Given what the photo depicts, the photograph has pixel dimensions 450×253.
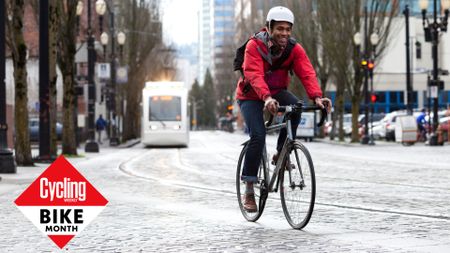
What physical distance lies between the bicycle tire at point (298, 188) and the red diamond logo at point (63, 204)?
6.09 feet

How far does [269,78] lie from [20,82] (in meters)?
13.4

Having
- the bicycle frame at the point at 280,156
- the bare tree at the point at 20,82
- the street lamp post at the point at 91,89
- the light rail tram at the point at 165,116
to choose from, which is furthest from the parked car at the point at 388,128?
the bicycle frame at the point at 280,156

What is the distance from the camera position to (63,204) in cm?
602

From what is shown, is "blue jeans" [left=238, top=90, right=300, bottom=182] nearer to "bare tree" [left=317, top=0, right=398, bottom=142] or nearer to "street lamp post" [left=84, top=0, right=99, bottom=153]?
"street lamp post" [left=84, top=0, right=99, bottom=153]

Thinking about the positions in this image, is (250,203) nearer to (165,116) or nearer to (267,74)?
(267,74)

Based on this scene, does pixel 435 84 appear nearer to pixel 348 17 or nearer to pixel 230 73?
pixel 348 17

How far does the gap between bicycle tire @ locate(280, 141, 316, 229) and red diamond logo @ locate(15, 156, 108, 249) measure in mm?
1856

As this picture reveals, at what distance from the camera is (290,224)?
7652mm

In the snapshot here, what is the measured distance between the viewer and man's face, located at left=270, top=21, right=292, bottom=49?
7.54m

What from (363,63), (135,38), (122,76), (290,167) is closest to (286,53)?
(290,167)

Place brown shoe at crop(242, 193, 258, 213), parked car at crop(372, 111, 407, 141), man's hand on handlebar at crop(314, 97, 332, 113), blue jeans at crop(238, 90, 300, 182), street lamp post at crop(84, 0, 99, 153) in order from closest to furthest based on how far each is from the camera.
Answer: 1. man's hand on handlebar at crop(314, 97, 332, 113)
2. blue jeans at crop(238, 90, 300, 182)
3. brown shoe at crop(242, 193, 258, 213)
4. street lamp post at crop(84, 0, 99, 153)
5. parked car at crop(372, 111, 407, 141)

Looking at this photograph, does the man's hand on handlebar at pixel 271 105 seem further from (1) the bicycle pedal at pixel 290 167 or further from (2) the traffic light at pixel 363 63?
(2) the traffic light at pixel 363 63

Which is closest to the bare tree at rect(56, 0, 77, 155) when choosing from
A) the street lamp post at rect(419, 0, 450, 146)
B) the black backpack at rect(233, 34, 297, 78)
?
the street lamp post at rect(419, 0, 450, 146)

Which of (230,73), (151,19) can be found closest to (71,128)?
(151,19)
